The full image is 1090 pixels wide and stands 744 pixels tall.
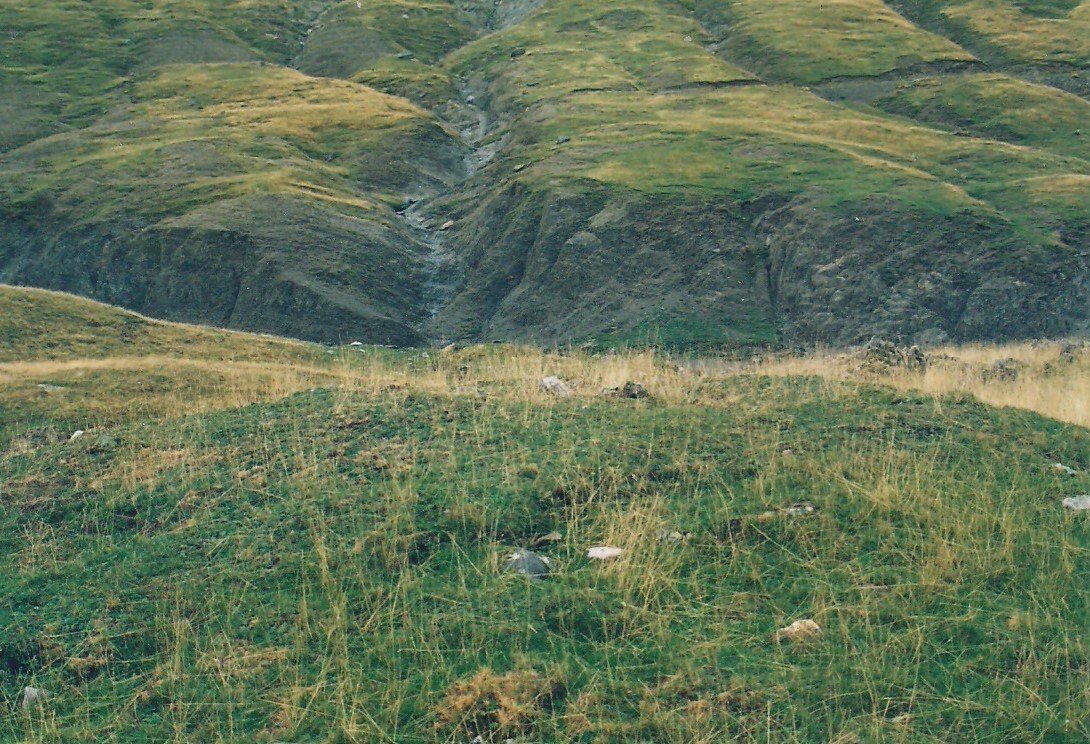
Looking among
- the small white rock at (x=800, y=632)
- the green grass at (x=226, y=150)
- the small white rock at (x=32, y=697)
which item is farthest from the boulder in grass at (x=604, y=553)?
the green grass at (x=226, y=150)

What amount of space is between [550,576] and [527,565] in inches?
11.0

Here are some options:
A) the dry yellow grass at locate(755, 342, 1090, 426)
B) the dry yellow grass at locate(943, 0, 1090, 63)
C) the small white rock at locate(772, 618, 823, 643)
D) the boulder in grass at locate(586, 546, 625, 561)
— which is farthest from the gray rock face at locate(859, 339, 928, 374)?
the dry yellow grass at locate(943, 0, 1090, 63)

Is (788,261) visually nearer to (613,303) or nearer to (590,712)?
(613,303)

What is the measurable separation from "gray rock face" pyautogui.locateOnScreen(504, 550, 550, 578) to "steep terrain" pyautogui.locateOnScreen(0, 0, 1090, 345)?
33.9 m

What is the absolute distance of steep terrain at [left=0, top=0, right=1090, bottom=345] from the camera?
47.4 metres

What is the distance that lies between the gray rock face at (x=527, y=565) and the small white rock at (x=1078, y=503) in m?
6.06

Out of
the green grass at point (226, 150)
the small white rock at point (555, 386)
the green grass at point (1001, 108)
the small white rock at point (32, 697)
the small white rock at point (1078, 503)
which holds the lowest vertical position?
the green grass at point (226, 150)

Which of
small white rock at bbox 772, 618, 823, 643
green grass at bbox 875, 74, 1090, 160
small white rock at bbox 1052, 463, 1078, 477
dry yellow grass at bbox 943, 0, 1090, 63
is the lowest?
green grass at bbox 875, 74, 1090, 160

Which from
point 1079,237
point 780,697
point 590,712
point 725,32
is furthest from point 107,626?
point 725,32

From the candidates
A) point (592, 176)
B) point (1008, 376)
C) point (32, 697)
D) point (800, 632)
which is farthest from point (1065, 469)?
point (592, 176)

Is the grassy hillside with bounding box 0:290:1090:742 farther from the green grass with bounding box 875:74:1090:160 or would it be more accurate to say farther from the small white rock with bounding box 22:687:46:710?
the green grass with bounding box 875:74:1090:160

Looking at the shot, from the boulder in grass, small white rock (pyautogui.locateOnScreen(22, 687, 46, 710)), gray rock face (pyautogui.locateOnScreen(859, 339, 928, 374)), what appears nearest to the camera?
small white rock (pyautogui.locateOnScreen(22, 687, 46, 710))

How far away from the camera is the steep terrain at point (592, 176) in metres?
47.4

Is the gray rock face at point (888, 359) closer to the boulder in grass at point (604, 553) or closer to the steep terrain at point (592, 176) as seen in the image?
the boulder in grass at point (604, 553)
